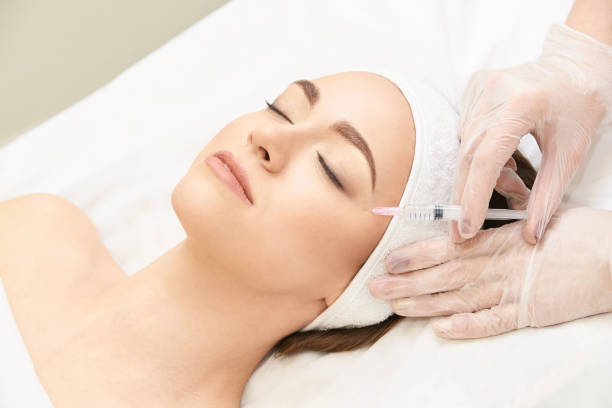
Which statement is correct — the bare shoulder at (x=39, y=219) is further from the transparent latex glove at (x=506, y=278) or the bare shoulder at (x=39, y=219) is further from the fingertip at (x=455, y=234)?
the fingertip at (x=455, y=234)

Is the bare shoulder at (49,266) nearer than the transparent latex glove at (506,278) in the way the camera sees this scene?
No

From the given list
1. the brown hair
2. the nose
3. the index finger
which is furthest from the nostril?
the brown hair

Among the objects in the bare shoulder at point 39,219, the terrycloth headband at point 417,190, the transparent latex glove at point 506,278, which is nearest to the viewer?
the transparent latex glove at point 506,278

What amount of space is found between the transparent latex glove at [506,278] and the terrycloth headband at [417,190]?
31 millimetres

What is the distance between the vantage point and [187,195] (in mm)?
1253

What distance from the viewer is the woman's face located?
1224mm

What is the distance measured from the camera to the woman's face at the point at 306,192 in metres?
1.22

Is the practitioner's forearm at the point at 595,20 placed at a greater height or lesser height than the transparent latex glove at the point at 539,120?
greater

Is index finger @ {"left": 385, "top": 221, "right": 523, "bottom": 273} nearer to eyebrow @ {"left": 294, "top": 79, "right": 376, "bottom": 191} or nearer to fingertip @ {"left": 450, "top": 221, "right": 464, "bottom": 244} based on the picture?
fingertip @ {"left": 450, "top": 221, "right": 464, "bottom": 244}

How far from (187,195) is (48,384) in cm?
51

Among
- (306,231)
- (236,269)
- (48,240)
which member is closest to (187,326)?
(236,269)

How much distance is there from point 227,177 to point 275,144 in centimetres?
12

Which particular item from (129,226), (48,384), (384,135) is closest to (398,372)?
(384,135)

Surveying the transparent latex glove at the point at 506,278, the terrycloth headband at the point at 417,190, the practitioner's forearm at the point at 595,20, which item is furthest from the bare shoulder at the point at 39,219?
the practitioner's forearm at the point at 595,20
